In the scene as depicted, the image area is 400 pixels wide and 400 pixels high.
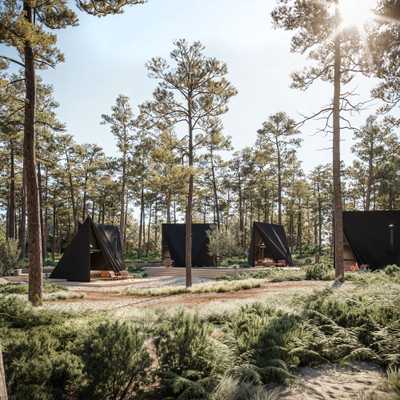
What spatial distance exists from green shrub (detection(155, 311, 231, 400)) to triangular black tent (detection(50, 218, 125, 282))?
530 inches

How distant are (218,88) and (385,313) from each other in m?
9.73

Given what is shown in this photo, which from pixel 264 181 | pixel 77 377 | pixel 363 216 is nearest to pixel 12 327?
pixel 77 377

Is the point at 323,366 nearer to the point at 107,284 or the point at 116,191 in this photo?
the point at 107,284

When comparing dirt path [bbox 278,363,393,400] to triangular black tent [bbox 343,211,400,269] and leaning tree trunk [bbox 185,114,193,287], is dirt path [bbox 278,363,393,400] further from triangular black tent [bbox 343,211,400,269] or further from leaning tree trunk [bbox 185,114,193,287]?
triangular black tent [bbox 343,211,400,269]

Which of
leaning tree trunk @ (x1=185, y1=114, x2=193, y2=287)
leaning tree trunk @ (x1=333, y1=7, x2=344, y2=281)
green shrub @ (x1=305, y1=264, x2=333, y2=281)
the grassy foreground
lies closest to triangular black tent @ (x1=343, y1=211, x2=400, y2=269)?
green shrub @ (x1=305, y1=264, x2=333, y2=281)

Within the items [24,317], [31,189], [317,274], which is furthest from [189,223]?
[24,317]

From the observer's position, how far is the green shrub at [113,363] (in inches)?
149

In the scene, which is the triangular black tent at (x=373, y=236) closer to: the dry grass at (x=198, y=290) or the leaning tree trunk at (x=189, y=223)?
the dry grass at (x=198, y=290)

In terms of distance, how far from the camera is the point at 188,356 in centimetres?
431

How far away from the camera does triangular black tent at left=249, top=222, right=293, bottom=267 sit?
2373cm

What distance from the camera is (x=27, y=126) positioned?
28.1 ft

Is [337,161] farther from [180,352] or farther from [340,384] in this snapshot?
[180,352]

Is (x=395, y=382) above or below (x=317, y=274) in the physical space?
above

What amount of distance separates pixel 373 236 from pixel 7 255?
18092 millimetres
